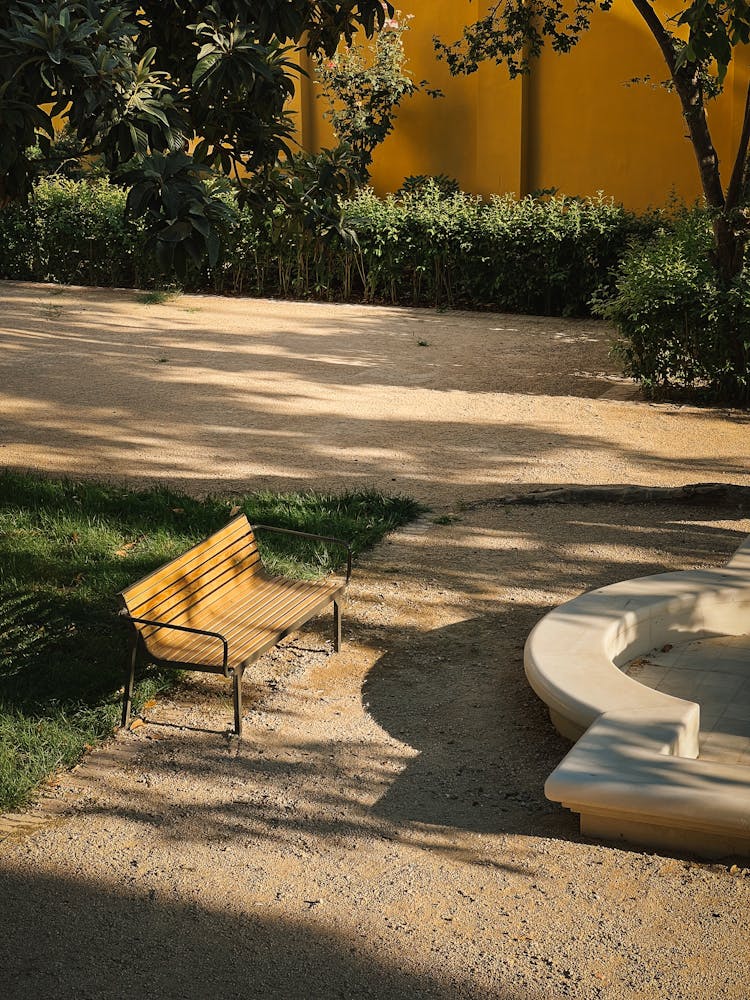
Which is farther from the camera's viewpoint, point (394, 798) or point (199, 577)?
point (199, 577)

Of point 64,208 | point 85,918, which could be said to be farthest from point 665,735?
point 64,208

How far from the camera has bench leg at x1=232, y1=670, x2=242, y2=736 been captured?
4840mm

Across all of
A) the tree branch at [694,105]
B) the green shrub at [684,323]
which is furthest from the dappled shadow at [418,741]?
the tree branch at [694,105]

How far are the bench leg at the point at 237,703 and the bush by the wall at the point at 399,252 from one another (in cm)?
901

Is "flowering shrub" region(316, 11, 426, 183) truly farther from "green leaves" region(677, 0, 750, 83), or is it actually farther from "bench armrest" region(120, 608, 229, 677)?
"bench armrest" region(120, 608, 229, 677)

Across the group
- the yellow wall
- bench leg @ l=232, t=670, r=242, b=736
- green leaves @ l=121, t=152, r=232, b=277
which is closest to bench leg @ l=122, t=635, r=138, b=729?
bench leg @ l=232, t=670, r=242, b=736

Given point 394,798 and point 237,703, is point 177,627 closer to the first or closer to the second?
point 237,703

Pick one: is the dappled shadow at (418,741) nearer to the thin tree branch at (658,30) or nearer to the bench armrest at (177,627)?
the bench armrest at (177,627)

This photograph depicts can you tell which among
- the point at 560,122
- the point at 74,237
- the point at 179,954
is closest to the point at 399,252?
the point at 560,122

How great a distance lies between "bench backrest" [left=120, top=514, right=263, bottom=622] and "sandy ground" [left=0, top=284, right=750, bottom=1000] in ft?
1.42

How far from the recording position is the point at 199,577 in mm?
5402

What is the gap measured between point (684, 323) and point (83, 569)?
6069mm

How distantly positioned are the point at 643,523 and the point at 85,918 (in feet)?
15.9

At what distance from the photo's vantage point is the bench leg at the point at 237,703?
191 inches
